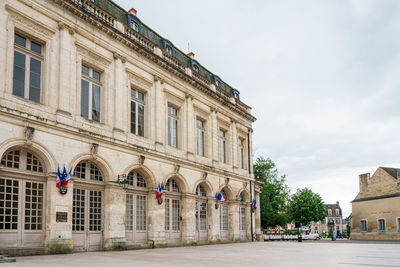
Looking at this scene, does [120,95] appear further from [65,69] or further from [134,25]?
[134,25]

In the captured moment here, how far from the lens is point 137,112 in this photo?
18.9 m

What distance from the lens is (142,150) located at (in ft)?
59.3

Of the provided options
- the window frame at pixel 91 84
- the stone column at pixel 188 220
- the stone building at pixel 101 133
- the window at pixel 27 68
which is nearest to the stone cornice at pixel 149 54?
the stone building at pixel 101 133

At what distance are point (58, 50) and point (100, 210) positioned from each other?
6.40 meters

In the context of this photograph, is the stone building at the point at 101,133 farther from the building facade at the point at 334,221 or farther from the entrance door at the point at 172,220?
the building facade at the point at 334,221

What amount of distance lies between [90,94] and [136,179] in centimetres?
442

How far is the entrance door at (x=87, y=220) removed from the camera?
14.8 m

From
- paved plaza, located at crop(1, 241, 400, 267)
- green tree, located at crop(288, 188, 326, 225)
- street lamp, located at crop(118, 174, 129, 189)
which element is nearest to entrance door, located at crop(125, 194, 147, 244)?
street lamp, located at crop(118, 174, 129, 189)

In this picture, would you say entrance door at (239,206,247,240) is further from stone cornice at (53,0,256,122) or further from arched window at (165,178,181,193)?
arched window at (165,178,181,193)

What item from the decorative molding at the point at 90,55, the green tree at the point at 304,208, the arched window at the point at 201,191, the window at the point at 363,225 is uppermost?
the decorative molding at the point at 90,55

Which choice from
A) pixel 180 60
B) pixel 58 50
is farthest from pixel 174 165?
pixel 58 50

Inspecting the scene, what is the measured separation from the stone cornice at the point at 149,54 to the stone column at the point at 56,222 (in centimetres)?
657

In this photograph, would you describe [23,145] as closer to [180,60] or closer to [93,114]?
[93,114]

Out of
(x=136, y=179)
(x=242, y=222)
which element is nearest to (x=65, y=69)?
(x=136, y=179)
